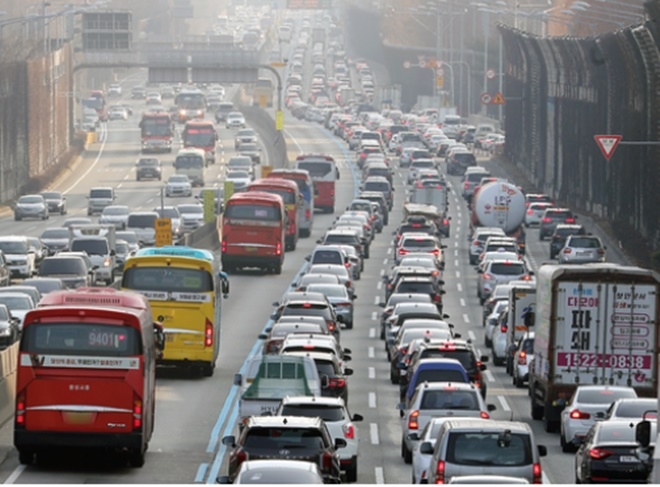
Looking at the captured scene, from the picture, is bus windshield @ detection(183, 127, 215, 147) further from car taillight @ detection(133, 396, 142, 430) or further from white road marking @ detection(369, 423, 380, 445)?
car taillight @ detection(133, 396, 142, 430)

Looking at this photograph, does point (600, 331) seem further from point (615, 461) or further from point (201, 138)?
point (201, 138)

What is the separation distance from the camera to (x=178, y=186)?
381 feet

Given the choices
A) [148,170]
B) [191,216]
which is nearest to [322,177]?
[191,216]

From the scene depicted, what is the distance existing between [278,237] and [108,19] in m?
81.4

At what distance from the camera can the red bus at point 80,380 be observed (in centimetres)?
2966

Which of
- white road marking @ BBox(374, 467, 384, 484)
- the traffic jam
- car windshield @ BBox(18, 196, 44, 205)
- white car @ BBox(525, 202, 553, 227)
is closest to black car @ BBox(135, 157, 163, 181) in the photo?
car windshield @ BBox(18, 196, 44, 205)

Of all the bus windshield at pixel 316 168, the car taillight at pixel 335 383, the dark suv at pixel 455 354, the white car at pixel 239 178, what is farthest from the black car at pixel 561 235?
the car taillight at pixel 335 383

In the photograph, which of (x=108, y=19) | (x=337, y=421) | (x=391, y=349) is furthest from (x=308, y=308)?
(x=108, y=19)

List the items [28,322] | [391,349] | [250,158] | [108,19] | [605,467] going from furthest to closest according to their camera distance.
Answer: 1. [108,19]
2. [250,158]
3. [391,349]
4. [28,322]
5. [605,467]

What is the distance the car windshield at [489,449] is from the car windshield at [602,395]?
798 centimetres

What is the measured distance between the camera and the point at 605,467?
92.2ft

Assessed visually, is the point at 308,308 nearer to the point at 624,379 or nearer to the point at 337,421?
the point at 624,379

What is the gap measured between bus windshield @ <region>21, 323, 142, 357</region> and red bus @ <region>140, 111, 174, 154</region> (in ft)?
387

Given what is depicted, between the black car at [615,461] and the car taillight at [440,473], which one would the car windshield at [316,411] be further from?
the car taillight at [440,473]
